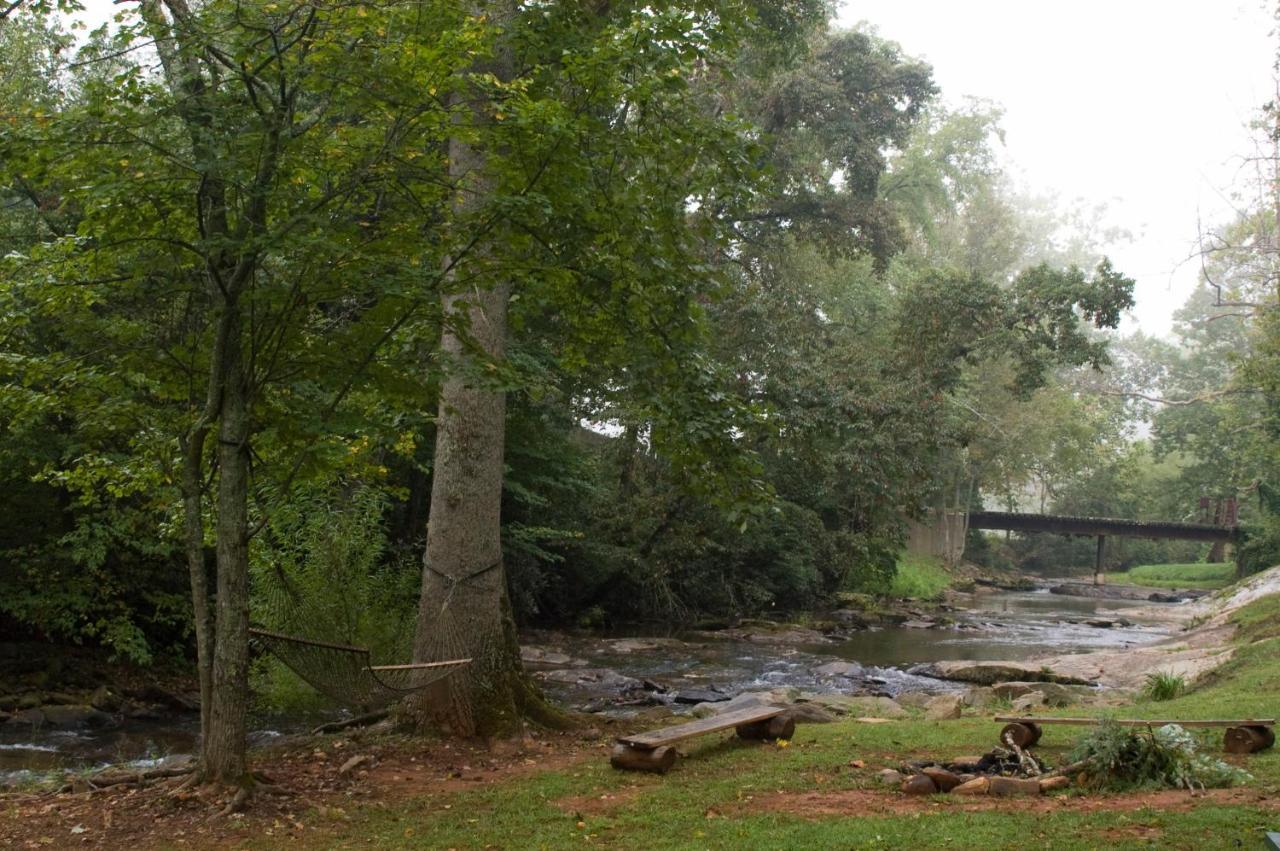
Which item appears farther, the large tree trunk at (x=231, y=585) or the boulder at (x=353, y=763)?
the boulder at (x=353, y=763)

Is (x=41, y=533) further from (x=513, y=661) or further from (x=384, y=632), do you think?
(x=513, y=661)

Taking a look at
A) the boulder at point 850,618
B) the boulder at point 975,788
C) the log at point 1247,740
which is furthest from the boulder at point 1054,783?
the boulder at point 850,618

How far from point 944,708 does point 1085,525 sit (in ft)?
121

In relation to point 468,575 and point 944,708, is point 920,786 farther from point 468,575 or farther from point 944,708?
point 944,708

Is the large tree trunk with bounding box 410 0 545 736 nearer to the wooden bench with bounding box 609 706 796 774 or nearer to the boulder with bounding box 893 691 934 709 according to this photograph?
the wooden bench with bounding box 609 706 796 774

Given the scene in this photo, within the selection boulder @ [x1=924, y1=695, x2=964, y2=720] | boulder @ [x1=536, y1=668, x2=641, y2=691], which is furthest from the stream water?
boulder @ [x1=924, y1=695, x2=964, y2=720]

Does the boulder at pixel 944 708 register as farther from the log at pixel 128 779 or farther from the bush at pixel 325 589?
the log at pixel 128 779

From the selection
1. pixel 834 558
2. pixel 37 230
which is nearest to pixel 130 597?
pixel 37 230

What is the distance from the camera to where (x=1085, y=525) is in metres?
44.7

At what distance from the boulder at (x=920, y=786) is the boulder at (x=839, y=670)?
9.92 meters

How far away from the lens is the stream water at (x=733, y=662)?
10.7 meters

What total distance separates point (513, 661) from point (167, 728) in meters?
5.00

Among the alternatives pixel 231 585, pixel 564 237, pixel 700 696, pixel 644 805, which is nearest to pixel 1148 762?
pixel 644 805

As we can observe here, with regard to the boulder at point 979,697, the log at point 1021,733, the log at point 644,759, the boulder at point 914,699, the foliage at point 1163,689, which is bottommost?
the boulder at point 914,699
